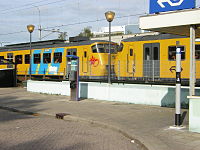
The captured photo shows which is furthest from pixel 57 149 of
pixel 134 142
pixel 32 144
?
pixel 134 142

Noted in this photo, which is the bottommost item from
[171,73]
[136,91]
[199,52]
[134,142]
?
[134,142]

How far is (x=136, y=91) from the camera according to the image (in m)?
14.4

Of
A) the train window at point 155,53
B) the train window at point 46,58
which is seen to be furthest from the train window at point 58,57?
the train window at point 155,53

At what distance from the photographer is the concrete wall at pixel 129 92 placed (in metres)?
13.0

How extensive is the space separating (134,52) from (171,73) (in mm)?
6143

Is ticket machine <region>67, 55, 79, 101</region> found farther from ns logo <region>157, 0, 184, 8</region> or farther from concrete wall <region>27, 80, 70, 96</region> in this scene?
ns logo <region>157, 0, 184, 8</region>

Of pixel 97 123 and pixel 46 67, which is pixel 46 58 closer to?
pixel 46 67

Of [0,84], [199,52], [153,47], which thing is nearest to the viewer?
[199,52]

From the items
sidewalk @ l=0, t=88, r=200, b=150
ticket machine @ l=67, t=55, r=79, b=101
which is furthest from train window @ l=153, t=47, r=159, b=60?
ticket machine @ l=67, t=55, r=79, b=101

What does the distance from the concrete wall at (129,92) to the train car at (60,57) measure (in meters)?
0.82

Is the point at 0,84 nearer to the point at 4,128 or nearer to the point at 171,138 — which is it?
the point at 4,128

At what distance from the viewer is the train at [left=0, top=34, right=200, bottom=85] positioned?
14156mm

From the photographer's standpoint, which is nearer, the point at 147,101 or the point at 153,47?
the point at 147,101

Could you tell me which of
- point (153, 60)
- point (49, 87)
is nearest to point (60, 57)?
point (49, 87)
